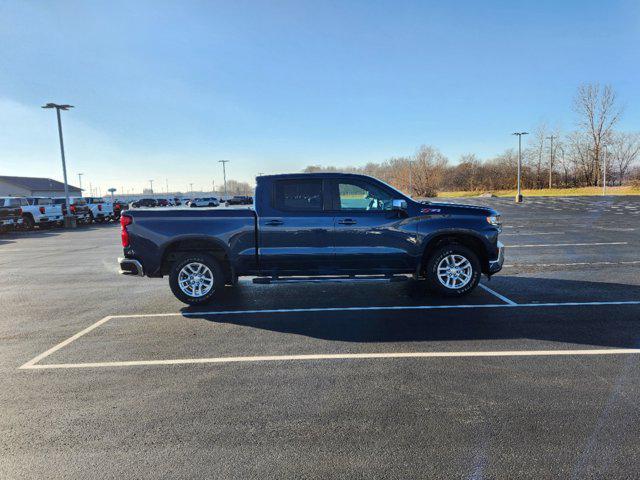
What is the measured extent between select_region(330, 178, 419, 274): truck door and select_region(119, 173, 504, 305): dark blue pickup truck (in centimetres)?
2

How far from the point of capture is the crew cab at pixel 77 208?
28.5m

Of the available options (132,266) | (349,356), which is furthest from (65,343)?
(349,356)

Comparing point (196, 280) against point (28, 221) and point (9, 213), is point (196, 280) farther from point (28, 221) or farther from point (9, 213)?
point (28, 221)

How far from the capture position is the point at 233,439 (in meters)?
3.05

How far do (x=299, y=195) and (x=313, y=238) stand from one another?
73 cm

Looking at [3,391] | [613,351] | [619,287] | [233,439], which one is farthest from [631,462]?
[619,287]

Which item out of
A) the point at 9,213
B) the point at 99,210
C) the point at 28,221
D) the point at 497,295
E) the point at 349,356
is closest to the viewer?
the point at 349,356

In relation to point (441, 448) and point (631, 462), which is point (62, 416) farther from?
point (631, 462)

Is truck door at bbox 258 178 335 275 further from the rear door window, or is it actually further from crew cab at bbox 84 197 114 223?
crew cab at bbox 84 197 114 223

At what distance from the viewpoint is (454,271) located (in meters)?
6.82

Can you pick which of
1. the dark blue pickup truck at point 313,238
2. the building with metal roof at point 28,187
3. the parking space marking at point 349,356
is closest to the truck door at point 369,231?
the dark blue pickup truck at point 313,238

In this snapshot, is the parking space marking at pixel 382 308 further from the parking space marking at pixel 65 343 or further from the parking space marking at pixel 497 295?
the parking space marking at pixel 65 343

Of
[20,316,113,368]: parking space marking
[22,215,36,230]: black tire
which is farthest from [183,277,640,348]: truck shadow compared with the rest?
[22,215,36,230]: black tire

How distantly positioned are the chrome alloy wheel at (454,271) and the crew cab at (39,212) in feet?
87.4
